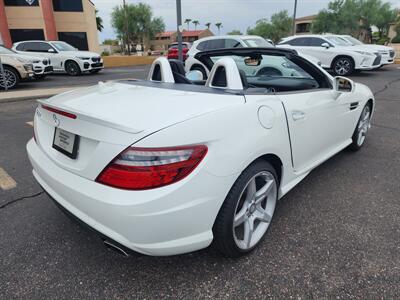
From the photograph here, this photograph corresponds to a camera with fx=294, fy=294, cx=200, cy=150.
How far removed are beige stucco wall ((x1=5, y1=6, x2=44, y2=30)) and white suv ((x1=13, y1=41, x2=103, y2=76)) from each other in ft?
36.8

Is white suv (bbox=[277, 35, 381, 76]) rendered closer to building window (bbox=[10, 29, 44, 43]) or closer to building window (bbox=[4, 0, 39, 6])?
building window (bbox=[10, 29, 44, 43])

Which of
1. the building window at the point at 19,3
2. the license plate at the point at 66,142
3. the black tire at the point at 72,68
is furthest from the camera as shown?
the building window at the point at 19,3

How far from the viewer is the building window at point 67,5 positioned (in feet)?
78.8

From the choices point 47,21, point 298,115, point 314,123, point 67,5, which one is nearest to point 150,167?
point 298,115

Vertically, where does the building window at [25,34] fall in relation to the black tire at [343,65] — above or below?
above

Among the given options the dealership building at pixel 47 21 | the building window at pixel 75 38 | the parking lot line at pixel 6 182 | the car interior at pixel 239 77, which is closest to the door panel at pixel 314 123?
the car interior at pixel 239 77

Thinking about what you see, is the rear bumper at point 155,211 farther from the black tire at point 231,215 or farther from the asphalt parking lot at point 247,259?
the asphalt parking lot at point 247,259

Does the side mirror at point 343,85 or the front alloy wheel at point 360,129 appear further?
the front alloy wheel at point 360,129

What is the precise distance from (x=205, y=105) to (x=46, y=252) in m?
1.56

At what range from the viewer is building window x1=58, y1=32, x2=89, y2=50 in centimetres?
2469

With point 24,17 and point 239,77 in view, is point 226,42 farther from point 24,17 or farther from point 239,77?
point 24,17

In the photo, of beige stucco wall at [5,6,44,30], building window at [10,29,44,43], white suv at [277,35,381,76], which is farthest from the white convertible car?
beige stucco wall at [5,6,44,30]

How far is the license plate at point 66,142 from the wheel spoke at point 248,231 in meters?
1.22

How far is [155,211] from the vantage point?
58.1 inches
